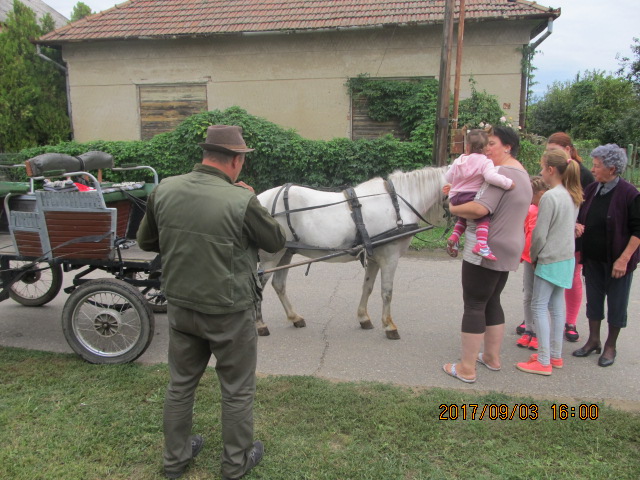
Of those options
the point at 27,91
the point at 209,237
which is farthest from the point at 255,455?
the point at 27,91

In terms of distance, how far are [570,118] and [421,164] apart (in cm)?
2471

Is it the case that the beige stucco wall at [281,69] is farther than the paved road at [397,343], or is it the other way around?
the beige stucco wall at [281,69]

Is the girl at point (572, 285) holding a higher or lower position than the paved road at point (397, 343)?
higher

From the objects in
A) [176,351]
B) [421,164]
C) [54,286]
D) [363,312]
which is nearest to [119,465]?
[176,351]

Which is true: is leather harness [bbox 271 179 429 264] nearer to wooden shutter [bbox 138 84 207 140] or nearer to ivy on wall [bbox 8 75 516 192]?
ivy on wall [bbox 8 75 516 192]

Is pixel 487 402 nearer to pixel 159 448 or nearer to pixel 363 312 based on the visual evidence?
pixel 363 312

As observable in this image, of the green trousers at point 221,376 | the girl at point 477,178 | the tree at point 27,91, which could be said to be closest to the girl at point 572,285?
the girl at point 477,178

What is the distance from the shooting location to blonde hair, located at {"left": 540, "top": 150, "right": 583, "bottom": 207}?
3.72 metres

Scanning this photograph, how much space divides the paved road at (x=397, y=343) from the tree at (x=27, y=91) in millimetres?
9185

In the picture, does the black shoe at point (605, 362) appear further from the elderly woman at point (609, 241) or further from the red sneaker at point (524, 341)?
the red sneaker at point (524, 341)

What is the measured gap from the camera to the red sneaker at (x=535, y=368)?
3863 mm

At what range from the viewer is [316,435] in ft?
9.78

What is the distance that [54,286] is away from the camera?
211 inches

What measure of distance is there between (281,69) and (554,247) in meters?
10.3
